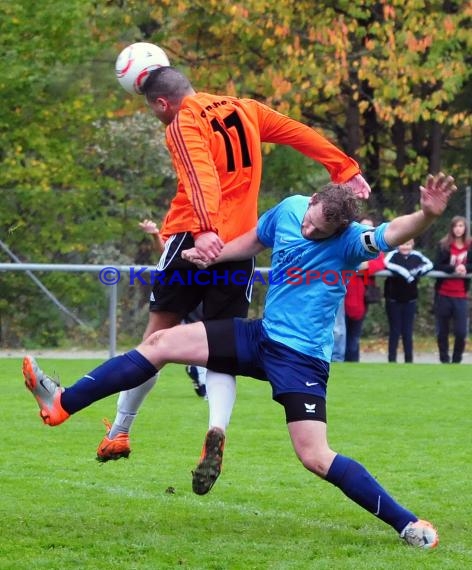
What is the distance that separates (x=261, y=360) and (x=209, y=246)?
0.62 meters

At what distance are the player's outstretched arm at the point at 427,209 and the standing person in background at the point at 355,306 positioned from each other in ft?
34.6

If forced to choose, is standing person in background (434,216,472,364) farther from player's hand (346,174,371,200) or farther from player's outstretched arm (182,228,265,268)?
player's outstretched arm (182,228,265,268)

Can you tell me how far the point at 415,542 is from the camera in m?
5.82

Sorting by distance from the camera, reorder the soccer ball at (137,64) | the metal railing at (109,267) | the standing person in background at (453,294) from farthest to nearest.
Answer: the standing person in background at (453,294) < the metal railing at (109,267) < the soccer ball at (137,64)

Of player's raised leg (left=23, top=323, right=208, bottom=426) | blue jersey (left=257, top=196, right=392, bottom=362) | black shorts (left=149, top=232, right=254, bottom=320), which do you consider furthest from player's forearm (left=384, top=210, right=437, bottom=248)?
black shorts (left=149, top=232, right=254, bottom=320)

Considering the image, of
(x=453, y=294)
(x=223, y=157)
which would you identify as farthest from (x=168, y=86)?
(x=453, y=294)

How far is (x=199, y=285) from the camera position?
7.03 m

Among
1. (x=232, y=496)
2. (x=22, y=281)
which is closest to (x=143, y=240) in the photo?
(x=22, y=281)

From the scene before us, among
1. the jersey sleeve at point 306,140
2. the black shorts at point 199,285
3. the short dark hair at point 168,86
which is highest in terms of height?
the short dark hair at point 168,86

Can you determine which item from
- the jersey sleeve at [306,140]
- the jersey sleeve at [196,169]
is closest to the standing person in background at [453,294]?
the jersey sleeve at [306,140]

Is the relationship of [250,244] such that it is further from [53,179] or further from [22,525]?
[53,179]

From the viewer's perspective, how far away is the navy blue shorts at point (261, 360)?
6066 millimetres

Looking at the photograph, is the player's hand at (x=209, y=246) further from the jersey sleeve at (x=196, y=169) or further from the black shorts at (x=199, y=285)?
the black shorts at (x=199, y=285)

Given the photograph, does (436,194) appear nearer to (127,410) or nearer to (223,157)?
(223,157)
